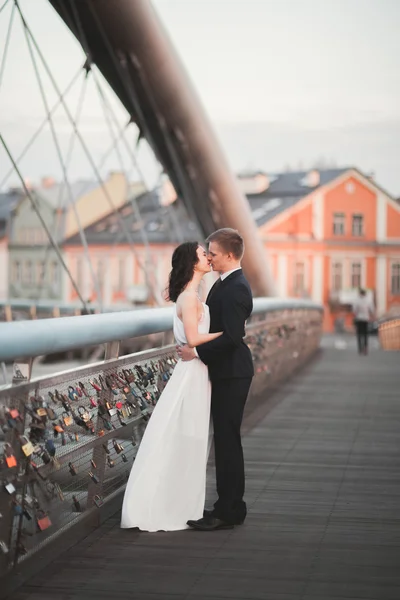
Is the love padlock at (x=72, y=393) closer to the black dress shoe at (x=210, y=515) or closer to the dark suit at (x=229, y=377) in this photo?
the dark suit at (x=229, y=377)

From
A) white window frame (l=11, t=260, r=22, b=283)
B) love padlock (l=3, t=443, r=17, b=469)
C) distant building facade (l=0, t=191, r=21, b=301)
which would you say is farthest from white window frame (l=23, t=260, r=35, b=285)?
love padlock (l=3, t=443, r=17, b=469)

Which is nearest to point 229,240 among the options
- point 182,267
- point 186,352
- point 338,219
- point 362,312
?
point 182,267

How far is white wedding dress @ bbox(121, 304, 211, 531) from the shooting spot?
18.5ft

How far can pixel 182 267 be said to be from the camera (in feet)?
18.9

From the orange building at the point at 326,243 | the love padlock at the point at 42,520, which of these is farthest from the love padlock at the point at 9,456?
the orange building at the point at 326,243

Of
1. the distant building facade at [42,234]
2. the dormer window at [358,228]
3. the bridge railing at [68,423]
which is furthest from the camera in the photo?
the distant building facade at [42,234]

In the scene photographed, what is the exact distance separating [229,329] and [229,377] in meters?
0.24

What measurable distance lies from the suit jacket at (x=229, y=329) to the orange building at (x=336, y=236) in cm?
6291

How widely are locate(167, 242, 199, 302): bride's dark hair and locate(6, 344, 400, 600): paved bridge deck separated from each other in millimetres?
1106

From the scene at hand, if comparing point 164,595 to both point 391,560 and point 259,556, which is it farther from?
point 391,560

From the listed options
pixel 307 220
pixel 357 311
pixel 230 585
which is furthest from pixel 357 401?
pixel 307 220

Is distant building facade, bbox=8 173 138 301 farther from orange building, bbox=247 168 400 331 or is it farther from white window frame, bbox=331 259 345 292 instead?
white window frame, bbox=331 259 345 292

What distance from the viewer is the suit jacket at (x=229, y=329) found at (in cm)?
568

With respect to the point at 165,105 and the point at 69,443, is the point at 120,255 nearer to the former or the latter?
the point at 165,105
